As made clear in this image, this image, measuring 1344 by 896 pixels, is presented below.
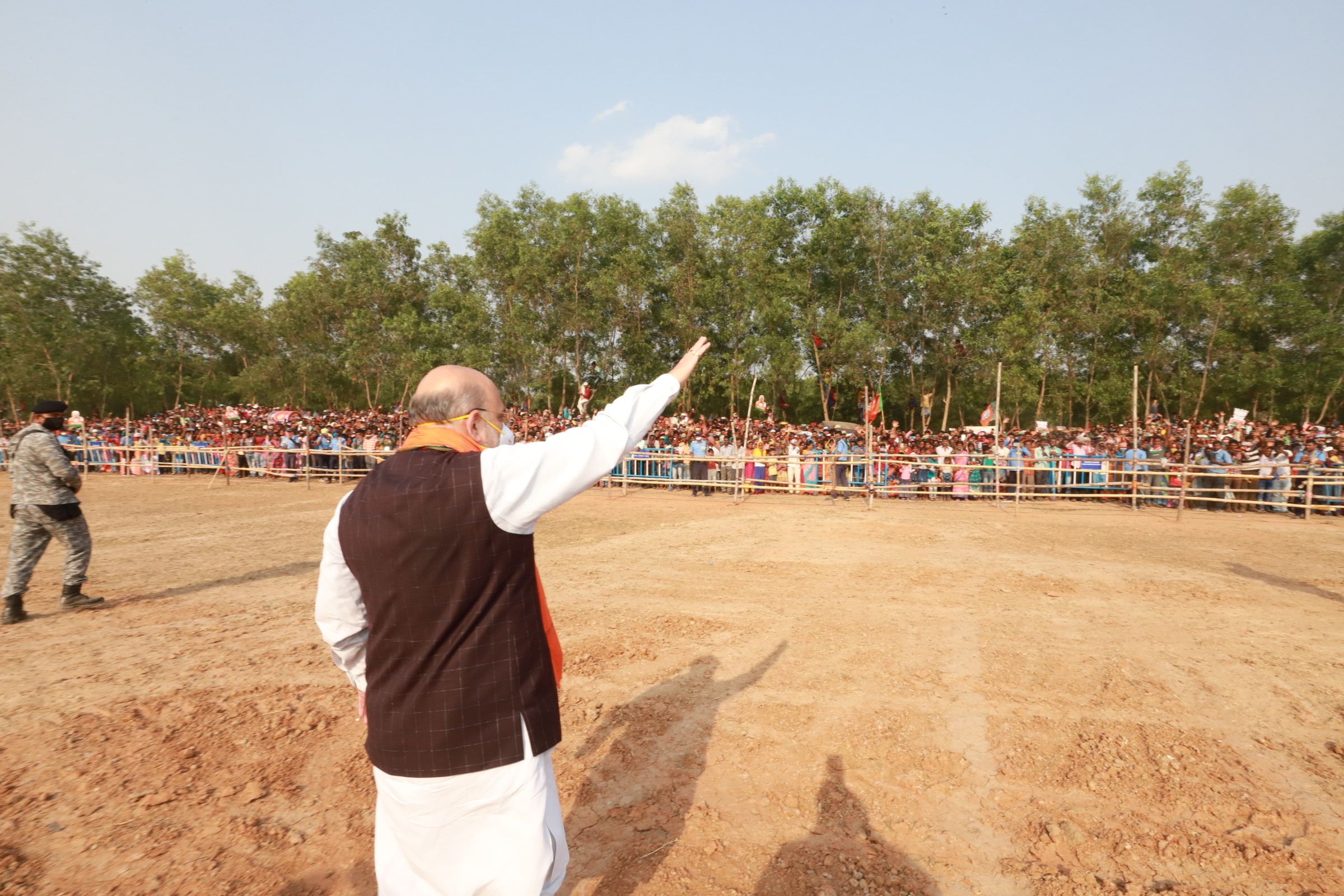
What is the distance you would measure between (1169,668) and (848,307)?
26075 mm

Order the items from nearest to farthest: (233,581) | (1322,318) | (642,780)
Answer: (642,780) < (233,581) < (1322,318)

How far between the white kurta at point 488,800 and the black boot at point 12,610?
21.9 feet

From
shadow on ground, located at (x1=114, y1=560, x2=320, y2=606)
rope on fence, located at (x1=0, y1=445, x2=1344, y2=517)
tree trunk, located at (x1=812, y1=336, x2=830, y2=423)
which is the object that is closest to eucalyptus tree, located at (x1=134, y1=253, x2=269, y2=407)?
rope on fence, located at (x1=0, y1=445, x2=1344, y2=517)

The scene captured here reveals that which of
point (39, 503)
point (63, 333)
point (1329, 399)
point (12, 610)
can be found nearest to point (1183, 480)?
point (39, 503)

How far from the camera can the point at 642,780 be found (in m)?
3.72

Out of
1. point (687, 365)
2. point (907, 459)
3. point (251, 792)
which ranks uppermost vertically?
point (687, 365)

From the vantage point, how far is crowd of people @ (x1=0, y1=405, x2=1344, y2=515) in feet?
47.5

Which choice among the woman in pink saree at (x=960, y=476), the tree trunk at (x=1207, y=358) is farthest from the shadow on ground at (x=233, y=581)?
the tree trunk at (x=1207, y=358)

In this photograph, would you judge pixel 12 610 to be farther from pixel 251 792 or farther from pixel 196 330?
pixel 196 330

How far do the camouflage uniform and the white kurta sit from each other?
639 centimetres

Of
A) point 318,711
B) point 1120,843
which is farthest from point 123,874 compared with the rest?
point 1120,843

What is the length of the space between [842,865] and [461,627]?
227cm

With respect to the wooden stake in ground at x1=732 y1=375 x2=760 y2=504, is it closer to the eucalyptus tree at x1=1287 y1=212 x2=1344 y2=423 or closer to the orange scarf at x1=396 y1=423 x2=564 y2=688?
the orange scarf at x1=396 y1=423 x2=564 y2=688

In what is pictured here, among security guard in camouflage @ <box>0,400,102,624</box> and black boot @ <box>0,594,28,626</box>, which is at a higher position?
security guard in camouflage @ <box>0,400,102,624</box>
